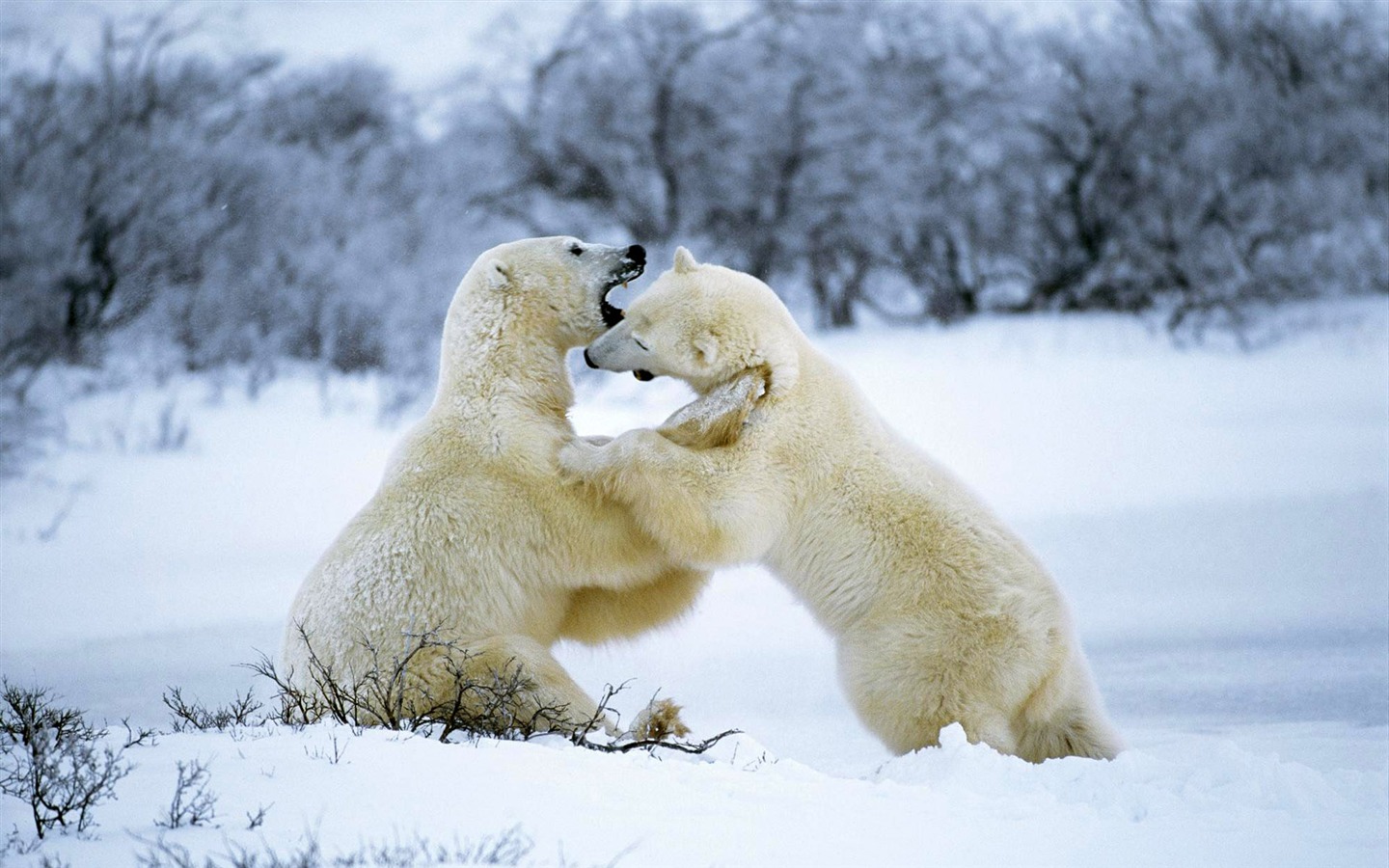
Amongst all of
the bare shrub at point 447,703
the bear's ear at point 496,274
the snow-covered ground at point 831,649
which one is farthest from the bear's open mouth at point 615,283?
the bare shrub at point 447,703

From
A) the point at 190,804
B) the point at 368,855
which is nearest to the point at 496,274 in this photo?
the point at 190,804

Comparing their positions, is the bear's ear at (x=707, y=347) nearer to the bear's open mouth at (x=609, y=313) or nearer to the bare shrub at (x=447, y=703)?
the bear's open mouth at (x=609, y=313)

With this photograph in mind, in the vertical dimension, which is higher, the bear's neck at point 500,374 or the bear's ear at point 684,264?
the bear's ear at point 684,264

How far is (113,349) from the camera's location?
1162 centimetres

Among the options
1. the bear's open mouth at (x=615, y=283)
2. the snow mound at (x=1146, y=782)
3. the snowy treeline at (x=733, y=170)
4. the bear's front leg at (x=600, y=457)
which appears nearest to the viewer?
the snow mound at (x=1146, y=782)

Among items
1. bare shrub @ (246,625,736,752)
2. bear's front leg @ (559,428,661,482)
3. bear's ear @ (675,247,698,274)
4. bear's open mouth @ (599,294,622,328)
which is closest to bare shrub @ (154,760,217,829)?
bare shrub @ (246,625,736,752)

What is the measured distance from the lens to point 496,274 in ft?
13.6

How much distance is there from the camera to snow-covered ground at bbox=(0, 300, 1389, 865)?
9.07 feet

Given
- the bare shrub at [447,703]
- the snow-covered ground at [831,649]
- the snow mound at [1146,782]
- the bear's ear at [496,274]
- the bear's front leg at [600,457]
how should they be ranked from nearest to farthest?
the snow-covered ground at [831,649] → the snow mound at [1146,782] → the bare shrub at [447,703] → the bear's front leg at [600,457] → the bear's ear at [496,274]

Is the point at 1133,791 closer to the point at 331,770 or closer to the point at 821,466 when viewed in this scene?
the point at 821,466

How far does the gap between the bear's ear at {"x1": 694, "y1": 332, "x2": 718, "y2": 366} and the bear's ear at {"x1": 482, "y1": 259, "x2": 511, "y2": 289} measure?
602 mm

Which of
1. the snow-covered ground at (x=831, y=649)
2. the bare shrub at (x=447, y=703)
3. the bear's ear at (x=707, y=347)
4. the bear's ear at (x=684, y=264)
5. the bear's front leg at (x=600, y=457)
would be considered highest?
the bear's ear at (x=684, y=264)

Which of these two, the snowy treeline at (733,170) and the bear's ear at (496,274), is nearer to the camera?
the bear's ear at (496,274)

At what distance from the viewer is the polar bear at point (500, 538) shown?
360 centimetres
